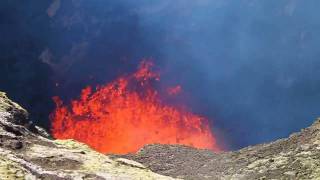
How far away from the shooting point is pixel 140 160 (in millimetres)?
62250

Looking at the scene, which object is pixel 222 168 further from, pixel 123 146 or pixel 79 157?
pixel 123 146

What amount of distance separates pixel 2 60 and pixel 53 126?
2481 cm

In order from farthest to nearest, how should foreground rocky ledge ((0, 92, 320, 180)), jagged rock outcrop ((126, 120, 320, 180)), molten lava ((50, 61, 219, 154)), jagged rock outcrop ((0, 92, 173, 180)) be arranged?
molten lava ((50, 61, 219, 154)), jagged rock outcrop ((126, 120, 320, 180)), foreground rocky ledge ((0, 92, 320, 180)), jagged rock outcrop ((0, 92, 173, 180))

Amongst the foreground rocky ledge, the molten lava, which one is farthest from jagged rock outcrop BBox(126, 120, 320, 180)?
the molten lava

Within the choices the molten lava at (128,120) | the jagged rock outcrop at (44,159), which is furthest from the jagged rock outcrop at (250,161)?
the molten lava at (128,120)

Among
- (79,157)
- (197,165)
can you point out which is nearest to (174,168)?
(197,165)

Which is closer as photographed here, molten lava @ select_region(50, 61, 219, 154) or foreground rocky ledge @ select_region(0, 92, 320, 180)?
foreground rocky ledge @ select_region(0, 92, 320, 180)

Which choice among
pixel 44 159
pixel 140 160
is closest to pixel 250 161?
pixel 140 160

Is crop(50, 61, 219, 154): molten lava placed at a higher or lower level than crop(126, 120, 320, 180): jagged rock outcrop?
higher

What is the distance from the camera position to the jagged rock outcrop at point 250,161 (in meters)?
47.2

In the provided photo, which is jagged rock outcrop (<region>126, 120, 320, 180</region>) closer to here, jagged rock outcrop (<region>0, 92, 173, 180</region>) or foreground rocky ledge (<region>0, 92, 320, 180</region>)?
foreground rocky ledge (<region>0, 92, 320, 180</region>)

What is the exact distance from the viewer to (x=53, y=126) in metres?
138

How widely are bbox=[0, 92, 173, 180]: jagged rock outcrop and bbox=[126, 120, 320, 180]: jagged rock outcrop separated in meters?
12.9

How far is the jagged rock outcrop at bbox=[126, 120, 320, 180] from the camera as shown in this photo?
47.2 m
